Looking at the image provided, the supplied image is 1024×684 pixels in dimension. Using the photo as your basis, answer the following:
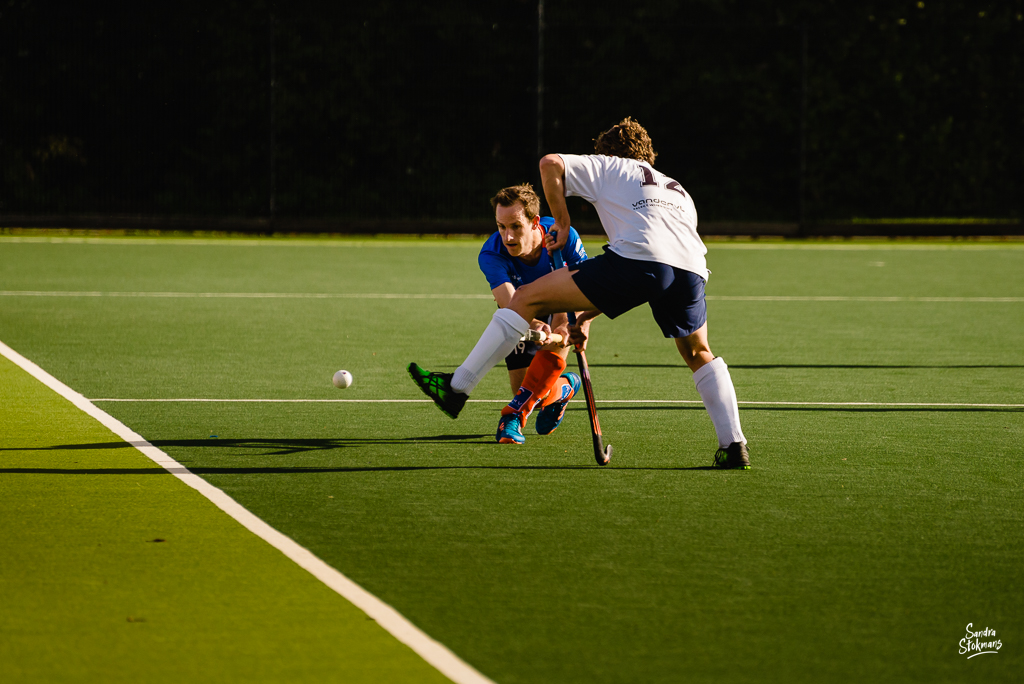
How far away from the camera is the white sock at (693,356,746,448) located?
227 inches

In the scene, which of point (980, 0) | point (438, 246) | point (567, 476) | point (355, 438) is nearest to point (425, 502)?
point (567, 476)

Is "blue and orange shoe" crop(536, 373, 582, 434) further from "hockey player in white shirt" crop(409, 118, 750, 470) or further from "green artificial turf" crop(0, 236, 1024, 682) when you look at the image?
"hockey player in white shirt" crop(409, 118, 750, 470)

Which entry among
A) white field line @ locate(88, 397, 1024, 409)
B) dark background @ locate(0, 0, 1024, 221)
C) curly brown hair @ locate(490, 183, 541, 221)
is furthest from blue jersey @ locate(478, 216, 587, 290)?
dark background @ locate(0, 0, 1024, 221)

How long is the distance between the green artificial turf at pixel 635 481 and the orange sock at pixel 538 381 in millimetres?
195

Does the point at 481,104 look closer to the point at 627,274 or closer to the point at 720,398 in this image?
the point at 720,398

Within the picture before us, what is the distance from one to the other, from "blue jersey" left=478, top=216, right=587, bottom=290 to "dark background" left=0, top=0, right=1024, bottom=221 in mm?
15423

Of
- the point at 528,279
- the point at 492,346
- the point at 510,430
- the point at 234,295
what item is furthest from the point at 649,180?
the point at 234,295

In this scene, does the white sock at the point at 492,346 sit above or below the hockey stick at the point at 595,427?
above

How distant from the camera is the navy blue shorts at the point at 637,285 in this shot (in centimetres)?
550

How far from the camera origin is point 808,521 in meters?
5.00

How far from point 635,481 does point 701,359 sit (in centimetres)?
62

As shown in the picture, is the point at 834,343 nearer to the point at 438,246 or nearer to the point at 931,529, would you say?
the point at 931,529

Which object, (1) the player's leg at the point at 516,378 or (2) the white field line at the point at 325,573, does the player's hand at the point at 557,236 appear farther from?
(2) the white field line at the point at 325,573
